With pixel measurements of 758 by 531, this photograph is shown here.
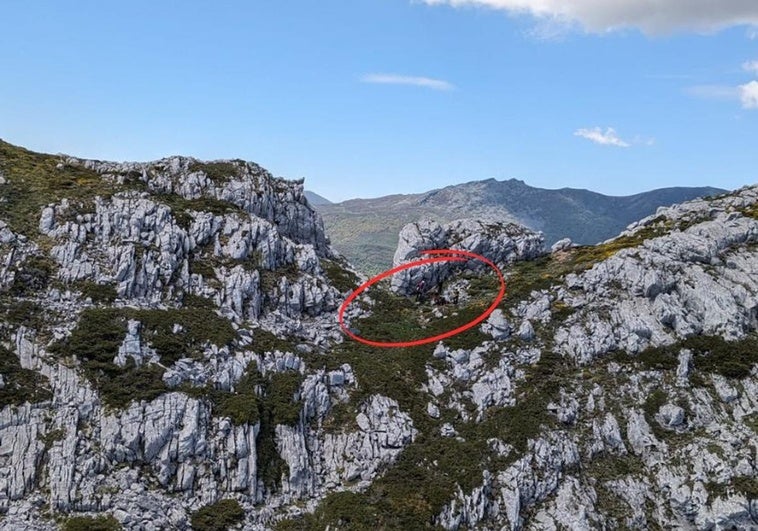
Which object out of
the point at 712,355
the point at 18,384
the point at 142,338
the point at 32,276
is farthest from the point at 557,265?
the point at 18,384

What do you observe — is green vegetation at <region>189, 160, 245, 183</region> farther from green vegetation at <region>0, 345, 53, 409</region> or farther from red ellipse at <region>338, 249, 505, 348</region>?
green vegetation at <region>0, 345, 53, 409</region>

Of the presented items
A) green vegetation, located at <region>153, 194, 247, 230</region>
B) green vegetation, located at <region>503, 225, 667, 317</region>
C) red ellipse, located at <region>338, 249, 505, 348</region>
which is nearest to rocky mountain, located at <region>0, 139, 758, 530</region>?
green vegetation, located at <region>153, 194, 247, 230</region>

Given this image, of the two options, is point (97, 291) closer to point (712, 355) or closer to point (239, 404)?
point (239, 404)

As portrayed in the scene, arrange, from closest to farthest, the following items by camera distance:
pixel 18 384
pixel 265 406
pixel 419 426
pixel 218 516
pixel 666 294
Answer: pixel 218 516 → pixel 18 384 → pixel 265 406 → pixel 419 426 → pixel 666 294

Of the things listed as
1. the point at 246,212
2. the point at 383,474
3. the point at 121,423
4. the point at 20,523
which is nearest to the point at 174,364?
the point at 121,423

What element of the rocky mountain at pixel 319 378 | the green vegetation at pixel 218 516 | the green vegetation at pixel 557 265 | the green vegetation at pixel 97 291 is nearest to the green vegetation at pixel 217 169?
the rocky mountain at pixel 319 378
